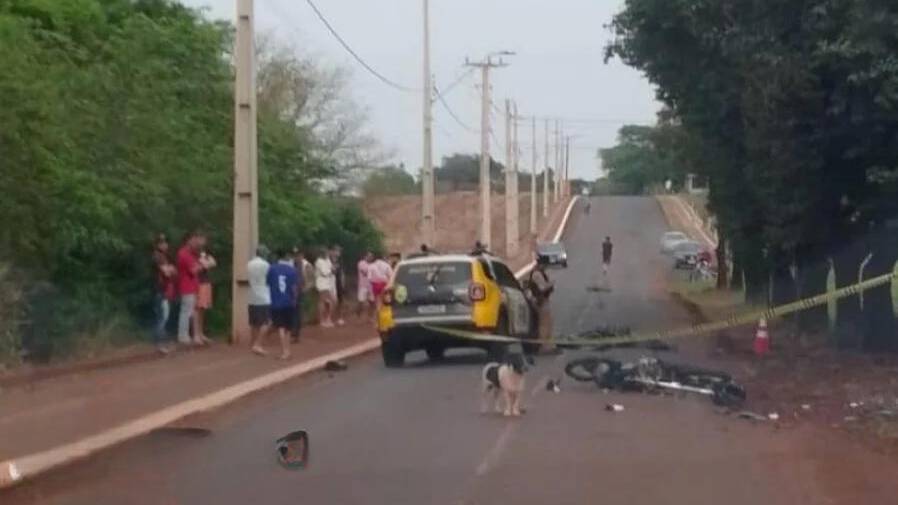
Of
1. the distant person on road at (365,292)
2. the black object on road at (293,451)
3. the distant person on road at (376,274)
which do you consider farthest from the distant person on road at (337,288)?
the black object on road at (293,451)

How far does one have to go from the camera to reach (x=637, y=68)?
38.0 metres

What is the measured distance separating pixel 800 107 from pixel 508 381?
10780 mm

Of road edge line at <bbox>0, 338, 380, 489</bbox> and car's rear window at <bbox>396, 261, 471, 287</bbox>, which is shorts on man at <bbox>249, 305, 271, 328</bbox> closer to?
road edge line at <bbox>0, 338, 380, 489</bbox>

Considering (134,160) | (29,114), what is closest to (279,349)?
(134,160)

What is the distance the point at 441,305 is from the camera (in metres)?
28.1

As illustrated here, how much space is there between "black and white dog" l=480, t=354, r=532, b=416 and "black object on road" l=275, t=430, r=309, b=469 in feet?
10.8

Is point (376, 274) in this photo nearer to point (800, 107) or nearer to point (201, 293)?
point (201, 293)

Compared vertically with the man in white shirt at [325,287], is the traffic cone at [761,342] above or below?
below

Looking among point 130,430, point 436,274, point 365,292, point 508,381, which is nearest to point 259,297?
point 436,274

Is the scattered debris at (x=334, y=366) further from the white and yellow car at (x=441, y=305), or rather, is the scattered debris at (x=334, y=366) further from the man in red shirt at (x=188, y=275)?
the man in red shirt at (x=188, y=275)

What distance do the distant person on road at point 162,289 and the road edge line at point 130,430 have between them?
8.63 ft

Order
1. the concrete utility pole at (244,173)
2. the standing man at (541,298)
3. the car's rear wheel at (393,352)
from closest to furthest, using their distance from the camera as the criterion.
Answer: the car's rear wheel at (393,352), the standing man at (541,298), the concrete utility pole at (244,173)

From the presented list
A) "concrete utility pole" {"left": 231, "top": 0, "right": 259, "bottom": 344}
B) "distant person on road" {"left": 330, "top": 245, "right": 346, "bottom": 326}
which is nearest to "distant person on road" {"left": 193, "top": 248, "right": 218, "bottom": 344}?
"concrete utility pole" {"left": 231, "top": 0, "right": 259, "bottom": 344}

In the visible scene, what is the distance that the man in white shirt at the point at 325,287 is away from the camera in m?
38.1
